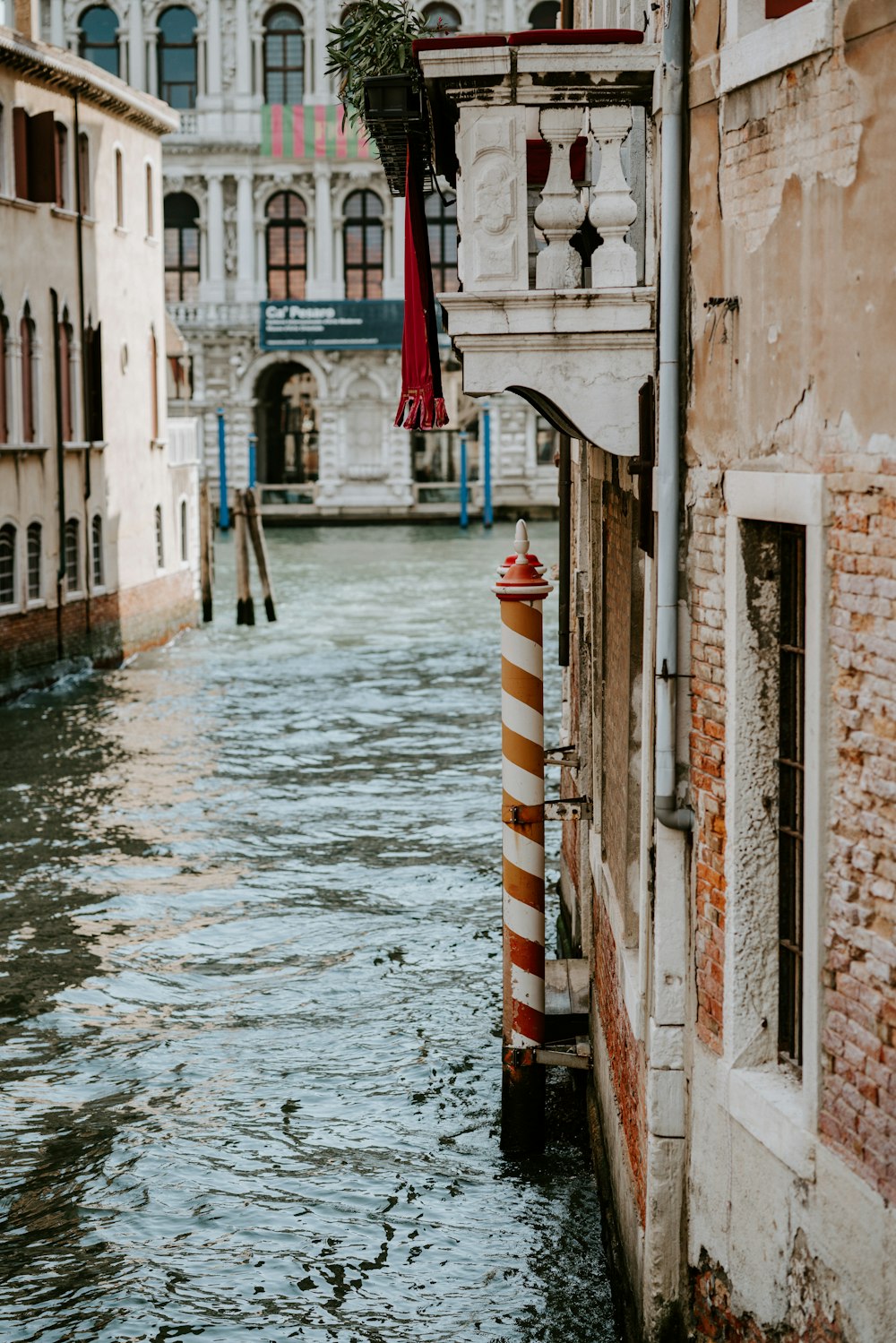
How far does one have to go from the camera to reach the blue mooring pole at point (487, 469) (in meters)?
38.6

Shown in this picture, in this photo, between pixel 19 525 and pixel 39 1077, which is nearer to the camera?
pixel 39 1077

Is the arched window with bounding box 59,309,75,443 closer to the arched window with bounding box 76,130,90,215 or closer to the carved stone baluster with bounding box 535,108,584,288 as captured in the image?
the arched window with bounding box 76,130,90,215

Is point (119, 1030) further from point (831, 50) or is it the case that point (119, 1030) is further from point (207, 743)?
point (207, 743)

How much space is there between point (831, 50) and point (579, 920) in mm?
5002

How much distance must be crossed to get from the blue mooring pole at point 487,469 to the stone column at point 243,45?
352 inches

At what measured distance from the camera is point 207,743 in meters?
15.4

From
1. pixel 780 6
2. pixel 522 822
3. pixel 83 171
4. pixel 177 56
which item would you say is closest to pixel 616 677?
pixel 522 822

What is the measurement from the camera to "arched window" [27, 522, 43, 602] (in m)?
19.1

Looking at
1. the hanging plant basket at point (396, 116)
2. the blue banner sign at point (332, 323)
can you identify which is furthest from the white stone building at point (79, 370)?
the blue banner sign at point (332, 323)

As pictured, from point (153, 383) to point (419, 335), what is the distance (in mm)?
18040

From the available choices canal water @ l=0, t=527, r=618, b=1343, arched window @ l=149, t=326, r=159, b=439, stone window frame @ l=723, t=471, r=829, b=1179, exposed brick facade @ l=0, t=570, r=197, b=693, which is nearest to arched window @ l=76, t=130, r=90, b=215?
arched window @ l=149, t=326, r=159, b=439

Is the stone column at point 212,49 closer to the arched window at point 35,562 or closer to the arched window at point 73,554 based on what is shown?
the arched window at point 73,554

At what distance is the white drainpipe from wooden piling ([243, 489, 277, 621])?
61.7ft

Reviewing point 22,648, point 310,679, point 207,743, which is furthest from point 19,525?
point 207,743
